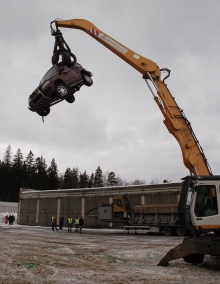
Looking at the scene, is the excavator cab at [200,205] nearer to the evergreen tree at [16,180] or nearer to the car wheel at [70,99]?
the car wheel at [70,99]

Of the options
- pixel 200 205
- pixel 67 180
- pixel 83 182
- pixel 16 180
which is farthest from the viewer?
pixel 83 182

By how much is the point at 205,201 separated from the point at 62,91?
6444mm

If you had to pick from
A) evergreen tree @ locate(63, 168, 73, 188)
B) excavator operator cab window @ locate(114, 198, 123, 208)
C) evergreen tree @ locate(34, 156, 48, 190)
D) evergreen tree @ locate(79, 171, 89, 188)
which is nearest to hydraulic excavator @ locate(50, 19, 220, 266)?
excavator operator cab window @ locate(114, 198, 123, 208)

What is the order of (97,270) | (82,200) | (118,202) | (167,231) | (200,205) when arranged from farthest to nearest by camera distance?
(82,200)
(118,202)
(167,231)
(200,205)
(97,270)

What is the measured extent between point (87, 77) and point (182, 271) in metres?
7.73

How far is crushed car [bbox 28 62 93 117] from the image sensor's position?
1233 cm

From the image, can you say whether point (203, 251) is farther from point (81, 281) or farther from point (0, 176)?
point (0, 176)

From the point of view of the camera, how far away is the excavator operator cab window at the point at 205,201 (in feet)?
29.7

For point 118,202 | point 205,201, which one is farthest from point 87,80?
point 118,202

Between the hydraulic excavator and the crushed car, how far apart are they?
0.46 metres

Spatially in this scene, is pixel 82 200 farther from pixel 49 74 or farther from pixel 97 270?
pixel 97 270

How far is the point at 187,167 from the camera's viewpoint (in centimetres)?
1172

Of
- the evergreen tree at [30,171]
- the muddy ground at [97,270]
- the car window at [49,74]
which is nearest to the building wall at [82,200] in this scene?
the muddy ground at [97,270]

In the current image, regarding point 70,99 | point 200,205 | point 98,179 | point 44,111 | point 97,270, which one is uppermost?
point 98,179
